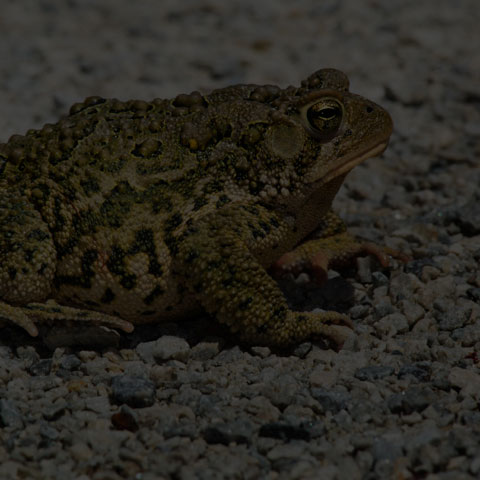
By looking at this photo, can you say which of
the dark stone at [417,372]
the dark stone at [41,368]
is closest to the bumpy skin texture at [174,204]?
the dark stone at [41,368]

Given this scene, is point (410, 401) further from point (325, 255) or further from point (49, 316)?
point (49, 316)

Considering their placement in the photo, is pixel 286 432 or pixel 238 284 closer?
pixel 286 432

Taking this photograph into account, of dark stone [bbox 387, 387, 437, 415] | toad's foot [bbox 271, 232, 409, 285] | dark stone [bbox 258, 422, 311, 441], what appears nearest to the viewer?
dark stone [bbox 258, 422, 311, 441]

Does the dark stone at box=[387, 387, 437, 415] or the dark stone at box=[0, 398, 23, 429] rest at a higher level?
the dark stone at box=[387, 387, 437, 415]

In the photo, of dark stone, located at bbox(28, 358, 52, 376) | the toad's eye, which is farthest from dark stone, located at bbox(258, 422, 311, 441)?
the toad's eye

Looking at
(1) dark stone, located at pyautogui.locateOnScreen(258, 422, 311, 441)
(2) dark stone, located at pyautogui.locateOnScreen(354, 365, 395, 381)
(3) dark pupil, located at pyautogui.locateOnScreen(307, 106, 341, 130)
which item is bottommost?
(1) dark stone, located at pyautogui.locateOnScreen(258, 422, 311, 441)

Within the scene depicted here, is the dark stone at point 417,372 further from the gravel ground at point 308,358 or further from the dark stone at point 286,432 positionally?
the dark stone at point 286,432

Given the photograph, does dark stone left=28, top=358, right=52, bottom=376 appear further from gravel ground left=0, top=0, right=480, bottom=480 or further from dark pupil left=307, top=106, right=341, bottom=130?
dark pupil left=307, top=106, right=341, bottom=130

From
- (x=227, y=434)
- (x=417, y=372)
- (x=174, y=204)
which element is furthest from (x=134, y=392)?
(x=417, y=372)
